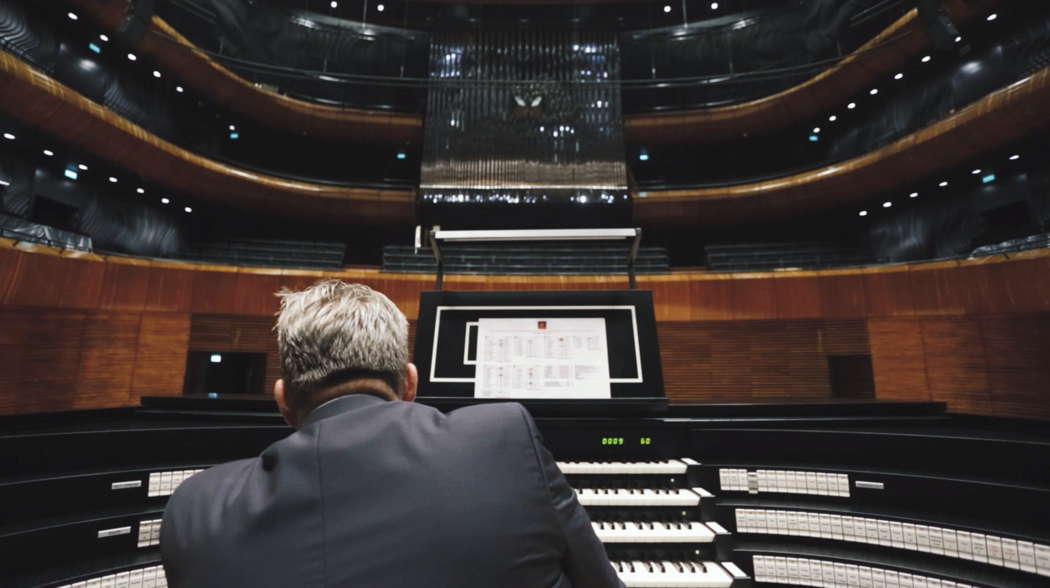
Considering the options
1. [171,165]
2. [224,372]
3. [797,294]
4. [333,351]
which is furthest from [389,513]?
[171,165]

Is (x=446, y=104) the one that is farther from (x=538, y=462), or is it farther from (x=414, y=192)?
(x=538, y=462)

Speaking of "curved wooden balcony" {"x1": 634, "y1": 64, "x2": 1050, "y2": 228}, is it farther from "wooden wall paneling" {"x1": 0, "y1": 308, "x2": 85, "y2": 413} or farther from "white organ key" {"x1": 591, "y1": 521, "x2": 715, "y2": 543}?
"wooden wall paneling" {"x1": 0, "y1": 308, "x2": 85, "y2": 413}

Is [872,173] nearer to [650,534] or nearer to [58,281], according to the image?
[650,534]

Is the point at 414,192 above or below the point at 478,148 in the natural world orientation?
below

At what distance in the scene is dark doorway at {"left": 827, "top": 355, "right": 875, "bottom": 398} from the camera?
8078 mm

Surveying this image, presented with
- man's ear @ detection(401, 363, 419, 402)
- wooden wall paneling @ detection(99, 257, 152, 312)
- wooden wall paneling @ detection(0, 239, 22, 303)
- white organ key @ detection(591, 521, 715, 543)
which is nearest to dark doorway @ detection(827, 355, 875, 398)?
white organ key @ detection(591, 521, 715, 543)

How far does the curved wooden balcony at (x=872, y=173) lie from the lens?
6.68 meters

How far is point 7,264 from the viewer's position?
220 inches

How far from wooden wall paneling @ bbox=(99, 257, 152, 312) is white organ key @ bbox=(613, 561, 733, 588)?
8136mm

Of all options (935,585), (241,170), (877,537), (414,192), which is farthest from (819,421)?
(241,170)

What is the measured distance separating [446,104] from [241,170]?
454 cm

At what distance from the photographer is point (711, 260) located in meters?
10.0

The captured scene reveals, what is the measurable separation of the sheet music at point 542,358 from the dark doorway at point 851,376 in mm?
7504

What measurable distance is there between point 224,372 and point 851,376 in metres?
11.3
